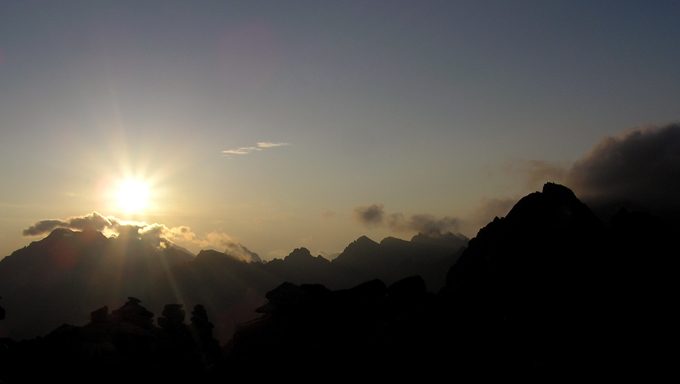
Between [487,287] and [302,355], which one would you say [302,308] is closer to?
[302,355]

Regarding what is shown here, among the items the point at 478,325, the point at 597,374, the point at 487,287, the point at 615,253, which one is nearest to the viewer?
the point at 597,374

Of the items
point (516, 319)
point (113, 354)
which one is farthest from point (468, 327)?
point (113, 354)

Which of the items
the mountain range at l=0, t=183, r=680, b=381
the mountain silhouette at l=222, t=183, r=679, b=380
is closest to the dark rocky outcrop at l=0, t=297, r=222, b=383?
the mountain range at l=0, t=183, r=680, b=381

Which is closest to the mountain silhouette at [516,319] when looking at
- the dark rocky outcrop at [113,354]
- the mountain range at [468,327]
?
the mountain range at [468,327]

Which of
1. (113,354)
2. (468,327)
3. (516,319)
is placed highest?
(113,354)

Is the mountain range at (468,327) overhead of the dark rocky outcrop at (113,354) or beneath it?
beneath

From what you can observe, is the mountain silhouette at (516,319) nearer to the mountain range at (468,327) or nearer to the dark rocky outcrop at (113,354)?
the mountain range at (468,327)

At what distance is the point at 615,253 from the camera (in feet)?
153

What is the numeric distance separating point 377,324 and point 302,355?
892 cm

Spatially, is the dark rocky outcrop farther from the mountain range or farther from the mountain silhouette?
the mountain silhouette

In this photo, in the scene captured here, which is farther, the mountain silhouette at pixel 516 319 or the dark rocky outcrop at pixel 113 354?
the dark rocky outcrop at pixel 113 354

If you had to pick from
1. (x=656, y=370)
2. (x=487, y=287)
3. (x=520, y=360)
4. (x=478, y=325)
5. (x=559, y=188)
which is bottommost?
(x=656, y=370)

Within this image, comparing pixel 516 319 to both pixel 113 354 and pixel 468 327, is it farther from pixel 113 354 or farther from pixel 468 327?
pixel 113 354

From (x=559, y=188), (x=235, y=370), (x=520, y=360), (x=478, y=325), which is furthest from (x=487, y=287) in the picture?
(x=559, y=188)
